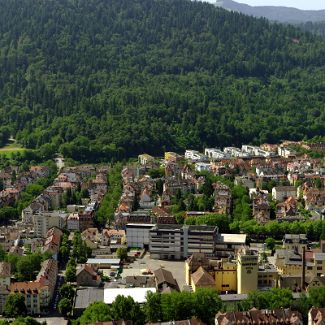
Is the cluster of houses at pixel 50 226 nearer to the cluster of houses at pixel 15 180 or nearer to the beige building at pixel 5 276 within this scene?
the beige building at pixel 5 276

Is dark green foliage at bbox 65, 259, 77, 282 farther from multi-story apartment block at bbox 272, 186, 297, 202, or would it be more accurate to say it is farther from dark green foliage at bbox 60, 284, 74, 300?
multi-story apartment block at bbox 272, 186, 297, 202

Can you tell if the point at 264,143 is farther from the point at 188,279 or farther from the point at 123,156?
the point at 188,279

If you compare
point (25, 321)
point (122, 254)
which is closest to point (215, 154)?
point (122, 254)

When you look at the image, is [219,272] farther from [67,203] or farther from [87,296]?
[67,203]

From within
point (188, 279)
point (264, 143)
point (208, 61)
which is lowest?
point (188, 279)

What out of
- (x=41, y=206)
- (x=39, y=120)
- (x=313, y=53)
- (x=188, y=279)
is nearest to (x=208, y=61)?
(x=313, y=53)

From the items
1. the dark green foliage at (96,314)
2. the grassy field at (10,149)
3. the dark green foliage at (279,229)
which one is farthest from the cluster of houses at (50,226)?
the grassy field at (10,149)

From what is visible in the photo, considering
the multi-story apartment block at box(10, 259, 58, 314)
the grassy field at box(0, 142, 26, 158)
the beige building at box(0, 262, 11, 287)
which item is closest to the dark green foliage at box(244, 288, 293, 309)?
the multi-story apartment block at box(10, 259, 58, 314)
